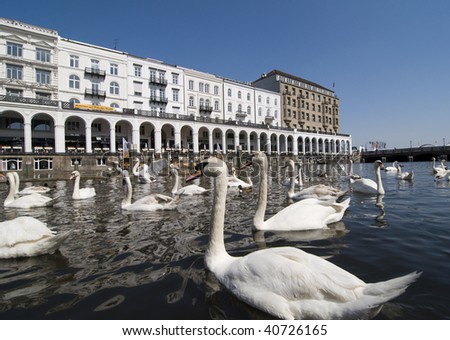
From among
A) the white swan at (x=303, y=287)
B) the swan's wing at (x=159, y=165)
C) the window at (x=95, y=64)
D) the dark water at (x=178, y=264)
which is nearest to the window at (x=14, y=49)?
the window at (x=95, y=64)

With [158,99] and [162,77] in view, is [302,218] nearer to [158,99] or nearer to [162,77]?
[158,99]

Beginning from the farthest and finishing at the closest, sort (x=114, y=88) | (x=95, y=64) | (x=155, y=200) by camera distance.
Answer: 1. (x=114, y=88)
2. (x=95, y=64)
3. (x=155, y=200)

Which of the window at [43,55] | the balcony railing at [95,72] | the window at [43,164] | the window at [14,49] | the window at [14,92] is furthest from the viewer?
the balcony railing at [95,72]

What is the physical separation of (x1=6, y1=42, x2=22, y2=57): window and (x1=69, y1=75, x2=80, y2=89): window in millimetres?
6277

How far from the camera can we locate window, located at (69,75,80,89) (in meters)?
Answer: 37.9

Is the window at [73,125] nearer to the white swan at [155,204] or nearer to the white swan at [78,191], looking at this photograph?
the white swan at [78,191]

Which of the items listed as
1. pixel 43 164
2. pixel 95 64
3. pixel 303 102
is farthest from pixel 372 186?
pixel 303 102

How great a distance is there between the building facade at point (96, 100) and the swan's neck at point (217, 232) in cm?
2786

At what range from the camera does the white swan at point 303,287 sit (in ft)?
6.48

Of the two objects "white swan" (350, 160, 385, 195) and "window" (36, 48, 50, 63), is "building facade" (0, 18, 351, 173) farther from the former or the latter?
"white swan" (350, 160, 385, 195)

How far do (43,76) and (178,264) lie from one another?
142 ft

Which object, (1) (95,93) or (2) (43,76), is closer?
(2) (43,76)

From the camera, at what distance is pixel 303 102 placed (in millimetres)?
74250
